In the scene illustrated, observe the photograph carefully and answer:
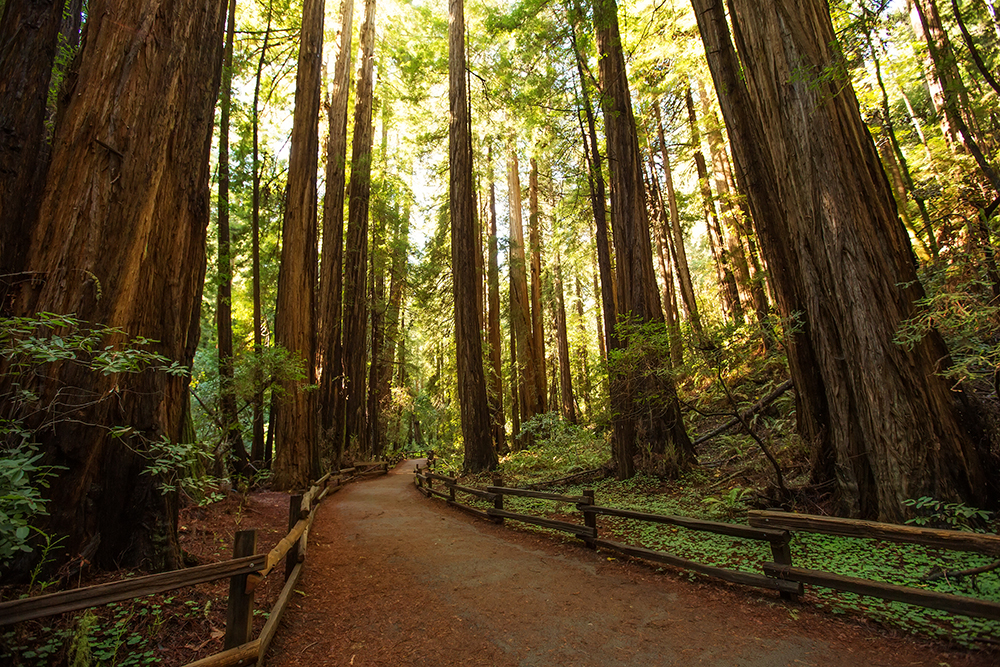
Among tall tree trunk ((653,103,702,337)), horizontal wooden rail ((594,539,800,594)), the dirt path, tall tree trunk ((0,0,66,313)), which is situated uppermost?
tall tree trunk ((653,103,702,337))

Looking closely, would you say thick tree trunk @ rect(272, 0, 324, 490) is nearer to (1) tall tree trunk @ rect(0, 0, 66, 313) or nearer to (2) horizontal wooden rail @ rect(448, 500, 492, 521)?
(2) horizontal wooden rail @ rect(448, 500, 492, 521)

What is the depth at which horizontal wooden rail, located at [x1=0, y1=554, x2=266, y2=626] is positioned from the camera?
203 centimetres

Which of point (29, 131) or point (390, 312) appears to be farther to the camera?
point (390, 312)

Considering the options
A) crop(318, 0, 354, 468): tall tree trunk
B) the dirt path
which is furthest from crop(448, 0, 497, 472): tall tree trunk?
the dirt path

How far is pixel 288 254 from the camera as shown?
10.4m

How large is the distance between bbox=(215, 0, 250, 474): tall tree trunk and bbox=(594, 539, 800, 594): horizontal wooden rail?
633 centimetres

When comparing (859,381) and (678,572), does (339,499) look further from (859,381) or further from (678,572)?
(859,381)

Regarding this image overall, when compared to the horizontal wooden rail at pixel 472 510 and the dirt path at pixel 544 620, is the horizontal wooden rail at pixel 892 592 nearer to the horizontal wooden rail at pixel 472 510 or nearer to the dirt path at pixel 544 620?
the dirt path at pixel 544 620

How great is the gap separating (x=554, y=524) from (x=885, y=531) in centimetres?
386

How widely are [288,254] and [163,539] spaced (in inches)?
312

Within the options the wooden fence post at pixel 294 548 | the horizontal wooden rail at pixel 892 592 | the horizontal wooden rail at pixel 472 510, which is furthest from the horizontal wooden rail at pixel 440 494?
the horizontal wooden rail at pixel 892 592

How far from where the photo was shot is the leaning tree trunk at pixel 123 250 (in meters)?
3.21

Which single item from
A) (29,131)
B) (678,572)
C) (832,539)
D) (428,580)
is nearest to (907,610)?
(832,539)

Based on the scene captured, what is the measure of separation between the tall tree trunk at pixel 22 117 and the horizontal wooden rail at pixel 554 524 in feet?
19.7
